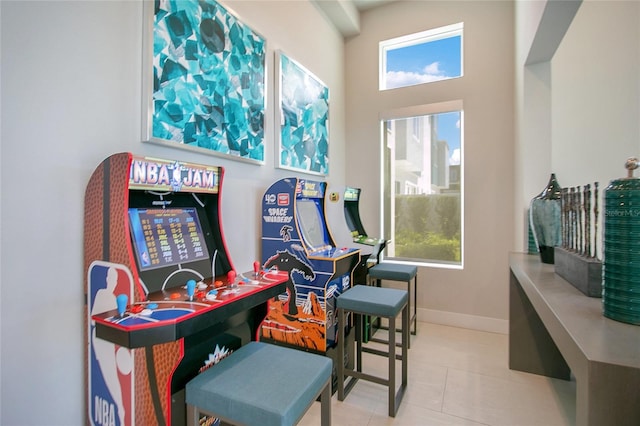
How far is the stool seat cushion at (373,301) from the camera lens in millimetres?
2088

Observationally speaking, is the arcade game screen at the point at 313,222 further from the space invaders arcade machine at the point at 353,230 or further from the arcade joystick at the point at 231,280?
the arcade joystick at the point at 231,280

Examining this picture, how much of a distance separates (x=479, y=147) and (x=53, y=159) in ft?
13.0

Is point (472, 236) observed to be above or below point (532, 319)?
above

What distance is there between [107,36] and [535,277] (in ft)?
8.83

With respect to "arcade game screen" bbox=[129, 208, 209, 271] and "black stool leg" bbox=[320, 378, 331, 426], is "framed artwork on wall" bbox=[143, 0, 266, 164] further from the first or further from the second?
"black stool leg" bbox=[320, 378, 331, 426]

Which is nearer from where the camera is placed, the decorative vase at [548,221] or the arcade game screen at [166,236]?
the arcade game screen at [166,236]

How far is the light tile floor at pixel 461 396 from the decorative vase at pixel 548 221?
107cm

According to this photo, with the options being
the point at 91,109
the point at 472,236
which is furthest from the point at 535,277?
the point at 91,109

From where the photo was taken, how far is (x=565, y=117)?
306 centimetres

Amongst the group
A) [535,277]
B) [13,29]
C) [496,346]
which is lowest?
[496,346]

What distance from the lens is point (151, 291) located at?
1.34 meters

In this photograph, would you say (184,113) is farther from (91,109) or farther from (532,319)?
(532,319)

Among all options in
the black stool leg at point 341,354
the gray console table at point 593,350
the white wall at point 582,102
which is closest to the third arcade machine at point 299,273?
the black stool leg at point 341,354

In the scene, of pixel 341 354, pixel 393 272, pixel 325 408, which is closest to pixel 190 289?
pixel 325 408
